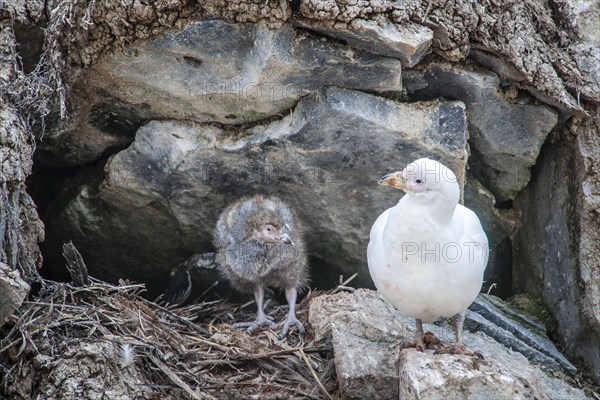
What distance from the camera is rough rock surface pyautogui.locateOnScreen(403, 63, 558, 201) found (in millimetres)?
7020

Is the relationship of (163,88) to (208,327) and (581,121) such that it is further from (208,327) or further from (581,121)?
(581,121)

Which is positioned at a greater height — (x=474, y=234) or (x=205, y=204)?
(x=474, y=234)

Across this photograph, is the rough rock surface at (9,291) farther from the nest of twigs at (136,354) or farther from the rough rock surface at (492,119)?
the rough rock surface at (492,119)

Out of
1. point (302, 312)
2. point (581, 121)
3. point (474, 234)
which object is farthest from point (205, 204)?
point (581, 121)

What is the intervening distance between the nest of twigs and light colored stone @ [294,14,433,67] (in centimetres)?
232

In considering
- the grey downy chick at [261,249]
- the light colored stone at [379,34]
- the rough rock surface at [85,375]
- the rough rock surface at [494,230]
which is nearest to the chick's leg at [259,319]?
the grey downy chick at [261,249]

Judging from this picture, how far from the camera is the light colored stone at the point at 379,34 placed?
6.43 meters

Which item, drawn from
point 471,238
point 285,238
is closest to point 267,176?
point 285,238

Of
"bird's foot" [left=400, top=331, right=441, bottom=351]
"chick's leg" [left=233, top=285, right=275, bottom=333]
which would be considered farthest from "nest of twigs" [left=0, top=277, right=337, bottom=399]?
"bird's foot" [left=400, top=331, right=441, bottom=351]

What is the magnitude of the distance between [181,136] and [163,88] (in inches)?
17.8

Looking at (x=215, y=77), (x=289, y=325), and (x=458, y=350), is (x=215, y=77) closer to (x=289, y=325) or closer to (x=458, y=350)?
(x=289, y=325)

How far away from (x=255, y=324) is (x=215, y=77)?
2129 millimetres

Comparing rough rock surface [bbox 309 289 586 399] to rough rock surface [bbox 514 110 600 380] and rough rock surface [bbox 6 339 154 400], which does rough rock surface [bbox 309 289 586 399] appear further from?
rough rock surface [bbox 6 339 154 400]

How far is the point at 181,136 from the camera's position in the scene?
7.32m
